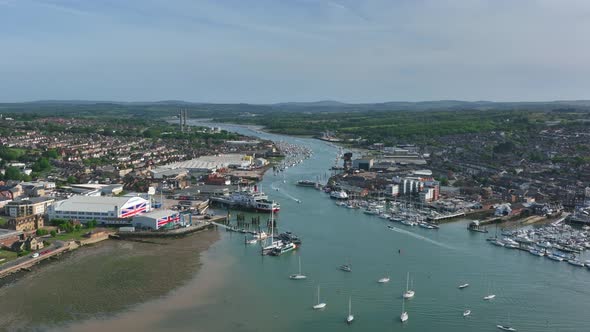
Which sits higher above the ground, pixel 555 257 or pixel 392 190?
pixel 392 190

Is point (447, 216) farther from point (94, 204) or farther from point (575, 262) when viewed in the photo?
point (94, 204)

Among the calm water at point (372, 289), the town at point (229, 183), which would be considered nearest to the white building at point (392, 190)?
the town at point (229, 183)

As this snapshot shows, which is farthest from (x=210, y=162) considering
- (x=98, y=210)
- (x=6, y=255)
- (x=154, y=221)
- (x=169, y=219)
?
(x=6, y=255)

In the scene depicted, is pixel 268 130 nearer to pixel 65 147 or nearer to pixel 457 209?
pixel 65 147

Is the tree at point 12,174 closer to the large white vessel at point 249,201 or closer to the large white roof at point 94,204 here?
the large white roof at point 94,204

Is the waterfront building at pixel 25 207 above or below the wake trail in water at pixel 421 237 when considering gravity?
above

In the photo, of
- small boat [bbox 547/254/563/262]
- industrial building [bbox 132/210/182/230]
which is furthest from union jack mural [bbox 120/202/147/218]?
small boat [bbox 547/254/563/262]
